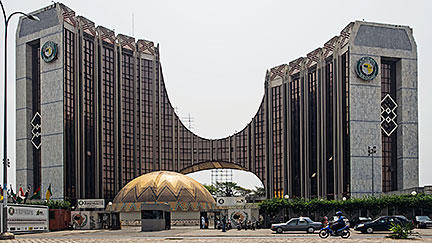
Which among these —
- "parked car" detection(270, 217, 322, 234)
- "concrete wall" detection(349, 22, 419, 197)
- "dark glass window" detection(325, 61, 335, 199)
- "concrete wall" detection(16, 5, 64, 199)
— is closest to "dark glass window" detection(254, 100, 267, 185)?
"dark glass window" detection(325, 61, 335, 199)

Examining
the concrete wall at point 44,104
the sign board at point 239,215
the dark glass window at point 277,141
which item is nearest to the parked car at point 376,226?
the sign board at point 239,215

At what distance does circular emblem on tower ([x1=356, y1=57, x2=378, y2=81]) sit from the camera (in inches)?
2832

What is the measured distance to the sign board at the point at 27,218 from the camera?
146 ft

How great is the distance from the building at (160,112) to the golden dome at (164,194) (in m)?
9.36

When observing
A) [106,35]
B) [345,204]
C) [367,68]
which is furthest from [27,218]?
[367,68]

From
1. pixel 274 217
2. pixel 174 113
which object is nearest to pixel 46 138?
pixel 174 113

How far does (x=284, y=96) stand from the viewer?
89.7 meters

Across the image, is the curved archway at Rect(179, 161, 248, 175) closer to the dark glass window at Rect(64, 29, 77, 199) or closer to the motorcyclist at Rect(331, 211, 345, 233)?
the dark glass window at Rect(64, 29, 77, 199)

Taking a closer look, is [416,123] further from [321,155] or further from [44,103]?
[44,103]

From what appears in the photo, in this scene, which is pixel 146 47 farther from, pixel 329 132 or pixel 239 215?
pixel 239 215

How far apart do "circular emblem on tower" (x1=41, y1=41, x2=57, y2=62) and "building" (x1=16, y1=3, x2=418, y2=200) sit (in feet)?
0.43

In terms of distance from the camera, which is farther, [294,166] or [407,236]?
[294,166]

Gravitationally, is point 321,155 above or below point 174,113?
below

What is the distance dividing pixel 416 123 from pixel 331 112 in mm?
10953
